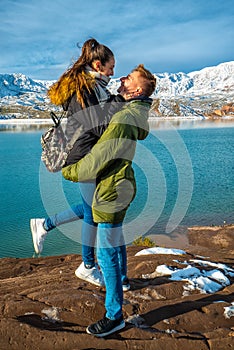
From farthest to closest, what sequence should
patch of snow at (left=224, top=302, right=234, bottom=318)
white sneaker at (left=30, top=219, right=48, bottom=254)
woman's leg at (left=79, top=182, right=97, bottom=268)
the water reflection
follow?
the water reflection → white sneaker at (left=30, top=219, right=48, bottom=254) → patch of snow at (left=224, top=302, right=234, bottom=318) → woman's leg at (left=79, top=182, right=97, bottom=268)

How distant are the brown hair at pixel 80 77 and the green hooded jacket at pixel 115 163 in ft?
1.98

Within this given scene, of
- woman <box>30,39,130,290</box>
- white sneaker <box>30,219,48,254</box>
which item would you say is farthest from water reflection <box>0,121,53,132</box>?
woman <box>30,39,130,290</box>

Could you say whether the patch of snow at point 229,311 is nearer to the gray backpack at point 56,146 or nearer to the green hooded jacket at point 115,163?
the green hooded jacket at point 115,163

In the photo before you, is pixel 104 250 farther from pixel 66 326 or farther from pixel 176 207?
pixel 176 207

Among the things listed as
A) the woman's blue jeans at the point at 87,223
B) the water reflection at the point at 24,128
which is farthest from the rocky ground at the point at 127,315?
the water reflection at the point at 24,128

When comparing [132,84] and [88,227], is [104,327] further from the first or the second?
[132,84]

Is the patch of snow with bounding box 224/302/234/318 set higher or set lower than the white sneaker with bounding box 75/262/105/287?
lower

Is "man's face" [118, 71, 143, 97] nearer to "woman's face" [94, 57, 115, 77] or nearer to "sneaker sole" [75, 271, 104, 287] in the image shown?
"woman's face" [94, 57, 115, 77]

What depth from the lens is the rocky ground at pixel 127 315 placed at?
11.6ft

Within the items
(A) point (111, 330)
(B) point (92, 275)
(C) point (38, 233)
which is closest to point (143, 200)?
(C) point (38, 233)

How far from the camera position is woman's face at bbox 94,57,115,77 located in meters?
4.12

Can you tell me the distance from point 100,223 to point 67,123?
124 centimetres

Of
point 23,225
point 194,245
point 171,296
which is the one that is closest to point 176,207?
point 194,245

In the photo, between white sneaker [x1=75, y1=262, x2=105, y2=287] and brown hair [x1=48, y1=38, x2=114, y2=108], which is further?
white sneaker [x1=75, y1=262, x2=105, y2=287]
